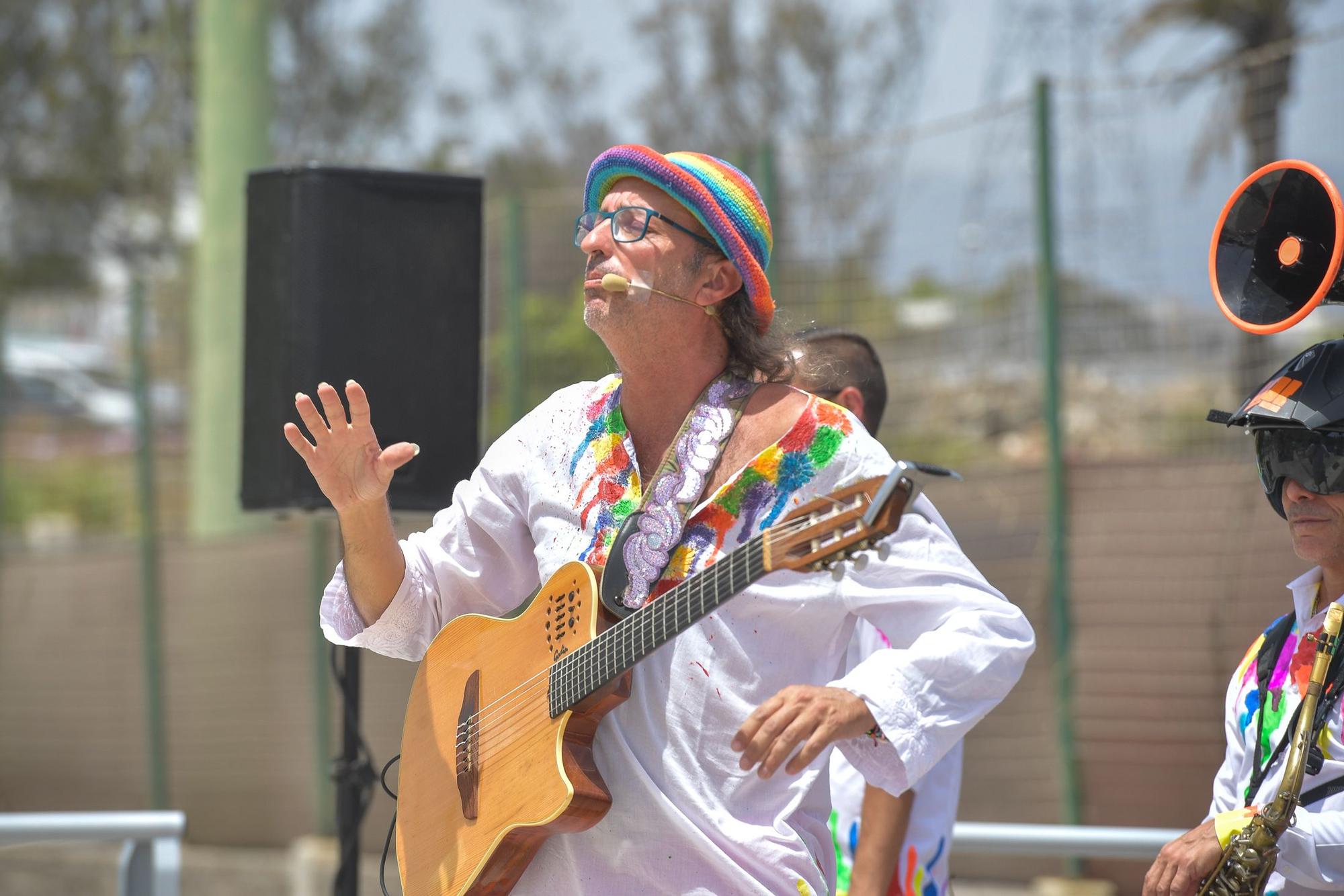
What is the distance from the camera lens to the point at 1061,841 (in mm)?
3570

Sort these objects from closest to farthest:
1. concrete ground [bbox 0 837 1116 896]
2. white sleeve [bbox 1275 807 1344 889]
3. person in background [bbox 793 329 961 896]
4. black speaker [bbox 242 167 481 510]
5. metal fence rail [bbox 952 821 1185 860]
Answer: white sleeve [bbox 1275 807 1344 889], person in background [bbox 793 329 961 896], metal fence rail [bbox 952 821 1185 860], black speaker [bbox 242 167 481 510], concrete ground [bbox 0 837 1116 896]

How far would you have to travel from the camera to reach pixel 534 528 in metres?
2.77

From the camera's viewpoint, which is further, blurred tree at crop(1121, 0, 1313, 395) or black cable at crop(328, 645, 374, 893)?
blurred tree at crop(1121, 0, 1313, 395)

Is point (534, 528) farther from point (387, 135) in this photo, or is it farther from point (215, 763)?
point (387, 135)

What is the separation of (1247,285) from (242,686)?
6.20 m

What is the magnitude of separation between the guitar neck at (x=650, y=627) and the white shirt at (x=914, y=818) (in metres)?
0.81

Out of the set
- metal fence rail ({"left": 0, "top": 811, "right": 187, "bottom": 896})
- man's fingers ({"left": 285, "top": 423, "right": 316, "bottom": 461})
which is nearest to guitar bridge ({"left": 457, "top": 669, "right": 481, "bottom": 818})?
man's fingers ({"left": 285, "top": 423, "right": 316, "bottom": 461})

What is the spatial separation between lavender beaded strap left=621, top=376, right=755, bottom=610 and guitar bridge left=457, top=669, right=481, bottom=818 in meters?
0.39

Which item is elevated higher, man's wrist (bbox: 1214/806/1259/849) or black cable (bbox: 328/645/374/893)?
man's wrist (bbox: 1214/806/1259/849)

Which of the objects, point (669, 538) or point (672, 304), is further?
point (672, 304)

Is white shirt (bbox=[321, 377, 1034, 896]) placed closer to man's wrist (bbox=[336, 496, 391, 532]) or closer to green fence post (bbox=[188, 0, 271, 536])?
man's wrist (bbox=[336, 496, 391, 532])

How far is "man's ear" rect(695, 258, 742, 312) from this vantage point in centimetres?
275

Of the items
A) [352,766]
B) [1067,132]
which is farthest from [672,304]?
[1067,132]

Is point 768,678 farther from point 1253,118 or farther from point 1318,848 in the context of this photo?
point 1253,118
